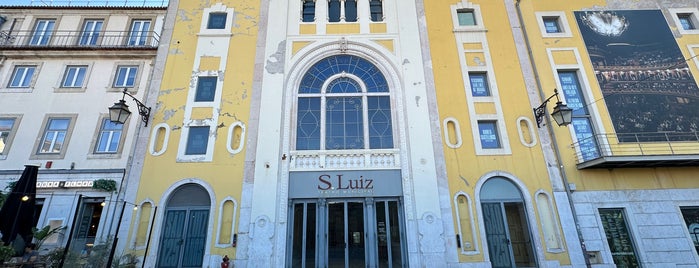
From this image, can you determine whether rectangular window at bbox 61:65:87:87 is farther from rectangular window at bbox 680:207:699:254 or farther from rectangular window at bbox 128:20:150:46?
rectangular window at bbox 680:207:699:254

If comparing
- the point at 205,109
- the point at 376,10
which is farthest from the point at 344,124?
the point at 376,10

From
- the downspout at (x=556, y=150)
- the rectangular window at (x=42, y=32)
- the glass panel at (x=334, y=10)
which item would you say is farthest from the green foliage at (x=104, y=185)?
the downspout at (x=556, y=150)

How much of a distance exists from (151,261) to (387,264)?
8.26 metres

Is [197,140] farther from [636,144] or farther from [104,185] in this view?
[636,144]

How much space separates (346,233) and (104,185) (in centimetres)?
946

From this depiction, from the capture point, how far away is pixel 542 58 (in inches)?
535

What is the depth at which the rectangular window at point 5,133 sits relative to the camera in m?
12.6

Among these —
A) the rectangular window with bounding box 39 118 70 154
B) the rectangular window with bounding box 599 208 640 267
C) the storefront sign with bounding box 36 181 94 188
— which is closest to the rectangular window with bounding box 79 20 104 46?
the rectangular window with bounding box 39 118 70 154

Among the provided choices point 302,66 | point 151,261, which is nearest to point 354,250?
point 151,261

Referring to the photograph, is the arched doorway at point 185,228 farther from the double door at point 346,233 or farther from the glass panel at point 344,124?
the glass panel at point 344,124

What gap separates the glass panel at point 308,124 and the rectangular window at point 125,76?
791 cm

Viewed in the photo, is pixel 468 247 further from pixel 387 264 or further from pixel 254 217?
pixel 254 217

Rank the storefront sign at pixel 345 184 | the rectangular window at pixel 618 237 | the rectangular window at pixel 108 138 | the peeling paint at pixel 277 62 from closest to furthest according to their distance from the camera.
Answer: the rectangular window at pixel 618 237 < the storefront sign at pixel 345 184 < the rectangular window at pixel 108 138 < the peeling paint at pixel 277 62

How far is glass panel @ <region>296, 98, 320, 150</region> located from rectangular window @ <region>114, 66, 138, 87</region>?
26.0 ft
